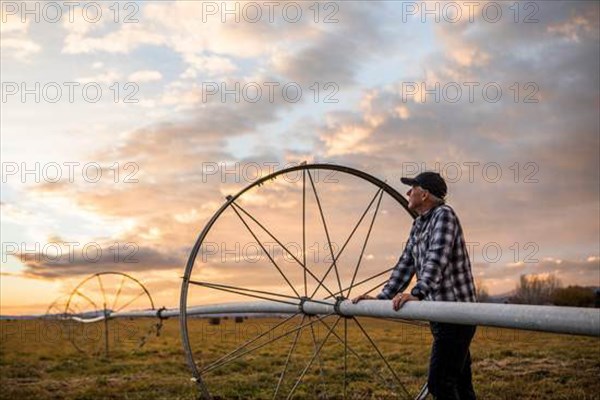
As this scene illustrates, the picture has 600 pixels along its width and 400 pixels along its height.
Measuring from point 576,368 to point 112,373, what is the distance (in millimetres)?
10944

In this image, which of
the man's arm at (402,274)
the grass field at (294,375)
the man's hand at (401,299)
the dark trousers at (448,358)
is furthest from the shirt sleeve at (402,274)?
the grass field at (294,375)

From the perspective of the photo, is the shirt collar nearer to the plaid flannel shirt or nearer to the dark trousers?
the plaid flannel shirt

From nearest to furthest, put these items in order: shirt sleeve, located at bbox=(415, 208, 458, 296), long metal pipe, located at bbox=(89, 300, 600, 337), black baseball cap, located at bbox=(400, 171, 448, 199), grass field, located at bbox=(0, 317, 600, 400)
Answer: long metal pipe, located at bbox=(89, 300, 600, 337), shirt sleeve, located at bbox=(415, 208, 458, 296), black baseball cap, located at bbox=(400, 171, 448, 199), grass field, located at bbox=(0, 317, 600, 400)

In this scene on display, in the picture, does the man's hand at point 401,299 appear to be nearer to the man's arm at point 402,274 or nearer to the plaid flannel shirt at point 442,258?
the plaid flannel shirt at point 442,258

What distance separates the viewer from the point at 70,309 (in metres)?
25.2

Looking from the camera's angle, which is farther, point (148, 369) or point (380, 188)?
point (148, 369)

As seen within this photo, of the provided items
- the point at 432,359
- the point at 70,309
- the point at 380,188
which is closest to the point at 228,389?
the point at 380,188

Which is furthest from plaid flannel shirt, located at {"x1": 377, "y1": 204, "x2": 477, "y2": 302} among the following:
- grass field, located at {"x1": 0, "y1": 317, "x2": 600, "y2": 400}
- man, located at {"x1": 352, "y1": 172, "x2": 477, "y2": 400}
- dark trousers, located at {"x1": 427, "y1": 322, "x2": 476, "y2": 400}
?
grass field, located at {"x1": 0, "y1": 317, "x2": 600, "y2": 400}

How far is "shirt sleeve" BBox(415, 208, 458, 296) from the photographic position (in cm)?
543

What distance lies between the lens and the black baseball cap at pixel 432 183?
19.4ft

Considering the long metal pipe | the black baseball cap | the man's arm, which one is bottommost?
the long metal pipe

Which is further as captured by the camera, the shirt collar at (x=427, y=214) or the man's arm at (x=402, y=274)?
the man's arm at (x=402, y=274)

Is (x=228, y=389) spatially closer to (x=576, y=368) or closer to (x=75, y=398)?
(x=75, y=398)

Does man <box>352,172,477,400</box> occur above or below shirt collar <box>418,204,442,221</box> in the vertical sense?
below
